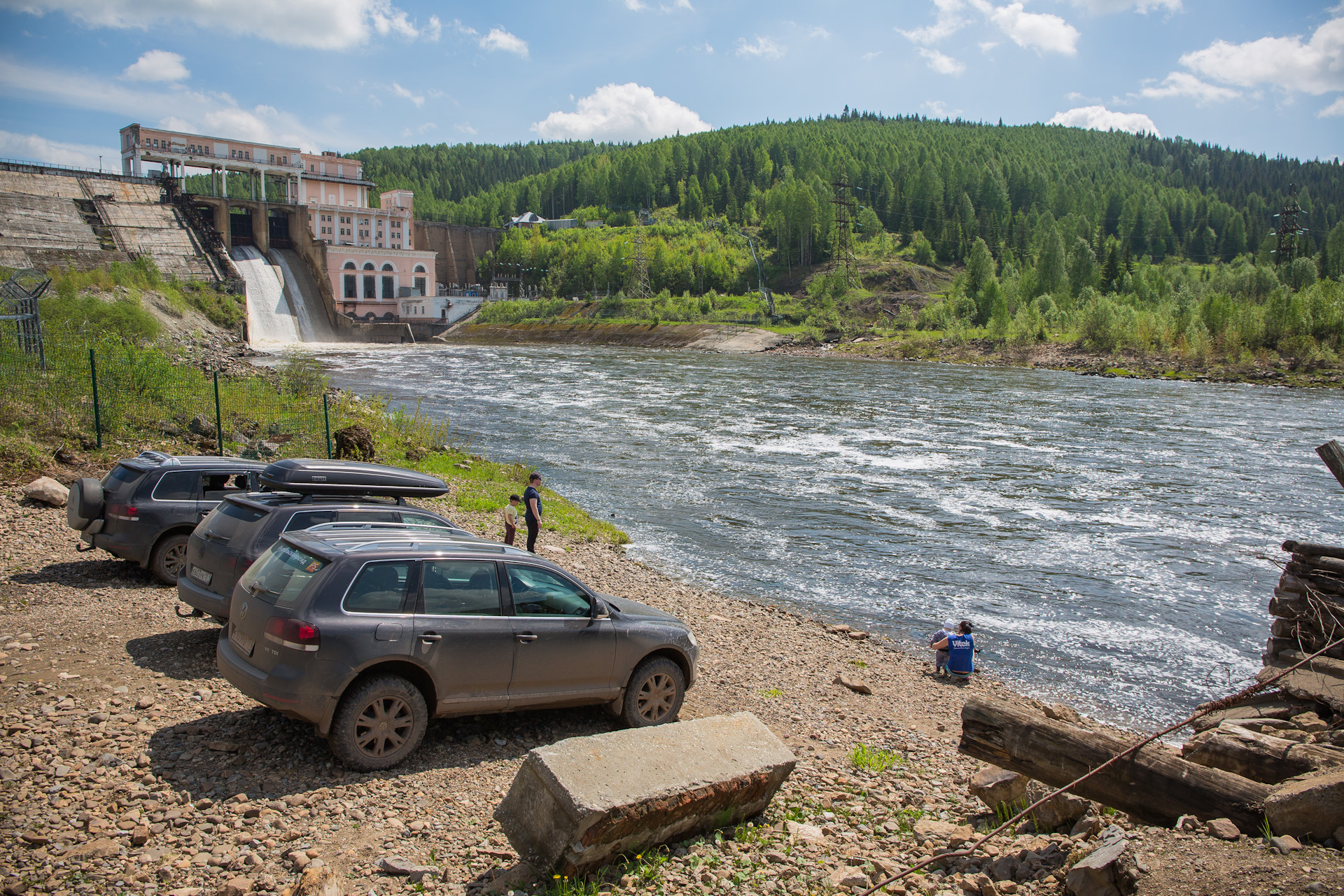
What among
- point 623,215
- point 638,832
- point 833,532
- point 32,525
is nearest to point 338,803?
point 638,832

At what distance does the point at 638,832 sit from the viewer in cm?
566

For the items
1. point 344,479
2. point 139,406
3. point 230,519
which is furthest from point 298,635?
point 139,406

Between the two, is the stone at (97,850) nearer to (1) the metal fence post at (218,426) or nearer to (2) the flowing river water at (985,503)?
(2) the flowing river water at (985,503)

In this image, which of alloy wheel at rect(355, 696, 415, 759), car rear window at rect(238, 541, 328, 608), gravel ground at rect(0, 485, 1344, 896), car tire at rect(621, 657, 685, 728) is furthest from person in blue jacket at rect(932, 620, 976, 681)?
car rear window at rect(238, 541, 328, 608)

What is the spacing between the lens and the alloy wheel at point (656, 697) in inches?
332

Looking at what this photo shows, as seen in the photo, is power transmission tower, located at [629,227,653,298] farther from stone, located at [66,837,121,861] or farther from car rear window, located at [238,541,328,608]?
stone, located at [66,837,121,861]

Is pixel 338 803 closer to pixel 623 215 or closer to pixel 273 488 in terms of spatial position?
pixel 273 488

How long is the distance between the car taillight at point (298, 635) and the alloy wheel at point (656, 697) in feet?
10.5

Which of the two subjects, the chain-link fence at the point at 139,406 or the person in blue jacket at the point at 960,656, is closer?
the person in blue jacket at the point at 960,656

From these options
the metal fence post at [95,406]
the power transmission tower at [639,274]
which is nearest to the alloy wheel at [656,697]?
the metal fence post at [95,406]

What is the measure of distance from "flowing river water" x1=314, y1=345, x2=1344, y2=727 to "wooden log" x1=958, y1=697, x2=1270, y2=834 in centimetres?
601

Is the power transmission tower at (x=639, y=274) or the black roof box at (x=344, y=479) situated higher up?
the power transmission tower at (x=639, y=274)

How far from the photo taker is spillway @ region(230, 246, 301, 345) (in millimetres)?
87625

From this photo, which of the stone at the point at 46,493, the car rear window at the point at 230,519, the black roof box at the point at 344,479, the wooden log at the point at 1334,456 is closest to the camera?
the wooden log at the point at 1334,456
